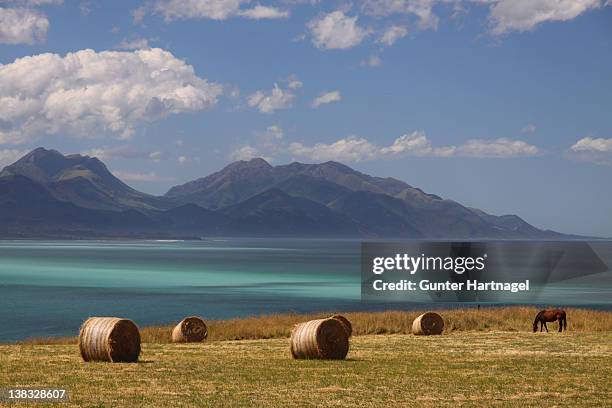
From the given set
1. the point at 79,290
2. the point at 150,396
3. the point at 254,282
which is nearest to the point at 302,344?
the point at 150,396

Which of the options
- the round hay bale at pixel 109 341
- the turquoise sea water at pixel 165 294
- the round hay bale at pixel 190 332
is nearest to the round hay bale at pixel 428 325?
the round hay bale at pixel 190 332

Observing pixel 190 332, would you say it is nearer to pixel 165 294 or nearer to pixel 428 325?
pixel 428 325

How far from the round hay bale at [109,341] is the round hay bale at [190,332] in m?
15.2

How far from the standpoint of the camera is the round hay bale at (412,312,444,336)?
164ft

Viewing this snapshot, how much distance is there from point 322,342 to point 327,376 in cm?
502

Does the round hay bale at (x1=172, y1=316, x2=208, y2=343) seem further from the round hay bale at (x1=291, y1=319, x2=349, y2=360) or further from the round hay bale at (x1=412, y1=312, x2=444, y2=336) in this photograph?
the round hay bale at (x1=291, y1=319, x2=349, y2=360)

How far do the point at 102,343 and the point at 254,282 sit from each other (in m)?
115

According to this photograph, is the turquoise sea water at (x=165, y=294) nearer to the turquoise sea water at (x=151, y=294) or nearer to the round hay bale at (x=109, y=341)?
the turquoise sea water at (x=151, y=294)

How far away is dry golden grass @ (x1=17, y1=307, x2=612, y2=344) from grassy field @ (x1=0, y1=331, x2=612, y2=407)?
10.0 metres

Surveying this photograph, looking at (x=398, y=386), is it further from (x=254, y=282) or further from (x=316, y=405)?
(x=254, y=282)

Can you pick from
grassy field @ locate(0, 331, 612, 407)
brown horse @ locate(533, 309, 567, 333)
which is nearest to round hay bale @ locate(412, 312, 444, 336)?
brown horse @ locate(533, 309, 567, 333)

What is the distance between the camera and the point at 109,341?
1193 inches

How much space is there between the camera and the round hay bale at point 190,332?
4619cm

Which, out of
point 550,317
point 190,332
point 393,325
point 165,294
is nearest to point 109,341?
point 190,332
